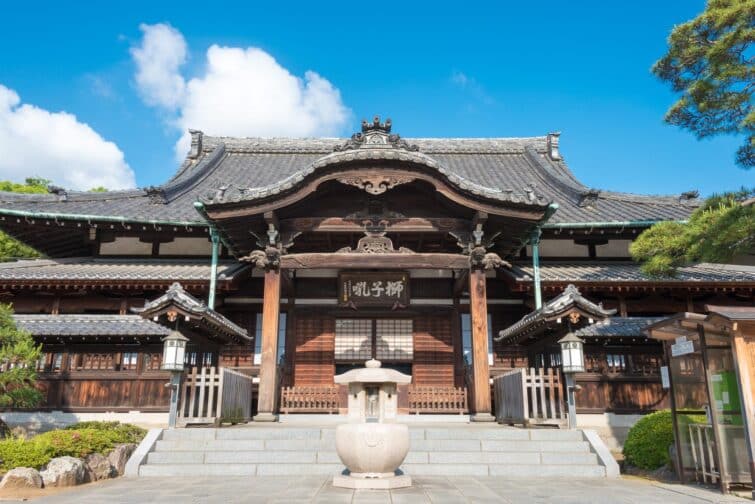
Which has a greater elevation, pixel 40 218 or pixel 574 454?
pixel 40 218

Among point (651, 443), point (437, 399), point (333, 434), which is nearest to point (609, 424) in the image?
point (651, 443)

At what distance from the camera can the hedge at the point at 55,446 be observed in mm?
8711

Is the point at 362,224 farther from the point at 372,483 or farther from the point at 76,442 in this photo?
the point at 76,442

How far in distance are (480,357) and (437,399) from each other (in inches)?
86.2

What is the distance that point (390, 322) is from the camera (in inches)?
640

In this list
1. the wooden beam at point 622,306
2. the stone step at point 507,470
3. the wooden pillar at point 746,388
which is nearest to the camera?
the wooden pillar at point 746,388

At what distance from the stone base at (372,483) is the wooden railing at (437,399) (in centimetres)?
625

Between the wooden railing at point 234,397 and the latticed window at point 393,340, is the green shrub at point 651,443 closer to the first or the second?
the latticed window at point 393,340

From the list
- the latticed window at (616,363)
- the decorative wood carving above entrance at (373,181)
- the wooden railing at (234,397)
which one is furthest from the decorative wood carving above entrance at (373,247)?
the latticed window at (616,363)

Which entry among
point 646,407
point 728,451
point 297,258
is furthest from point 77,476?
point 646,407

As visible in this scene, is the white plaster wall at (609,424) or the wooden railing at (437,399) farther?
the wooden railing at (437,399)

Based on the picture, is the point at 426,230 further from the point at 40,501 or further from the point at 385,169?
the point at 40,501

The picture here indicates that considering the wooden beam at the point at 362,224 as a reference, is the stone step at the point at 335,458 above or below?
below

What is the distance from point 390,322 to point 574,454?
25.5 feet
